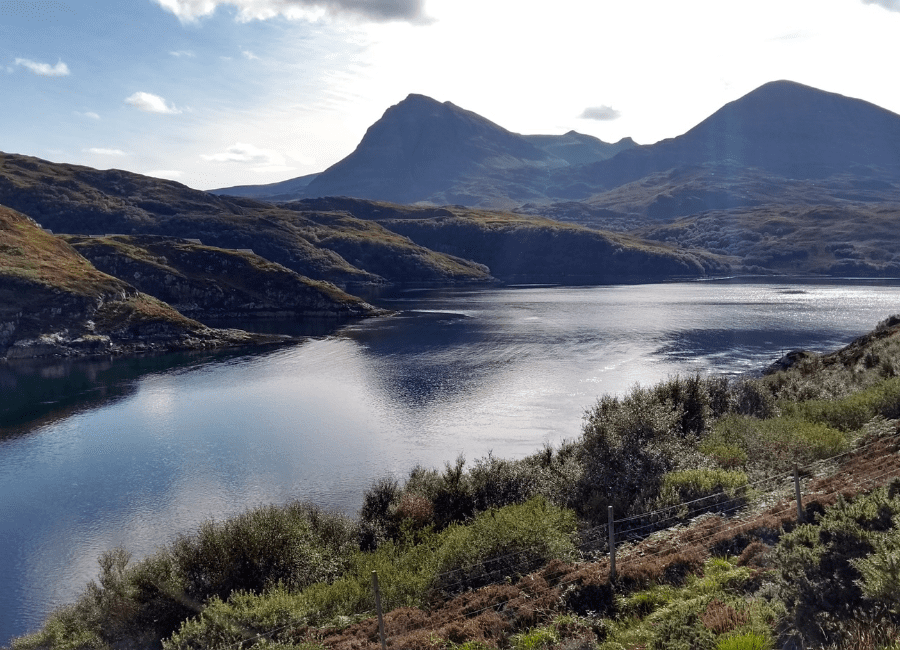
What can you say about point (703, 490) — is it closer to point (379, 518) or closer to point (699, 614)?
point (699, 614)

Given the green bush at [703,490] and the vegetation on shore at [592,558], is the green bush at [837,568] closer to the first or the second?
the vegetation on shore at [592,558]

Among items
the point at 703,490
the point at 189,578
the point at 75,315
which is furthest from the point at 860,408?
the point at 75,315

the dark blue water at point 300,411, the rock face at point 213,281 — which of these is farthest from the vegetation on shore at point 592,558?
the rock face at point 213,281

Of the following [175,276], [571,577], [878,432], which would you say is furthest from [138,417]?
[175,276]

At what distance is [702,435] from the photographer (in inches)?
1310

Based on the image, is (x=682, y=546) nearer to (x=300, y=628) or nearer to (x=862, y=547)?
(x=862, y=547)

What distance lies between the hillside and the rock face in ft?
57.5

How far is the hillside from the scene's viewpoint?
109 meters

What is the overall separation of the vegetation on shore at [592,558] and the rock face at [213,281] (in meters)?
125

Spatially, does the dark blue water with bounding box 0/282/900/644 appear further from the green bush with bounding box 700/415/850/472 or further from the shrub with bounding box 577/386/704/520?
the green bush with bounding box 700/415/850/472

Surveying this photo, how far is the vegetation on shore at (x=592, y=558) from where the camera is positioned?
1266cm

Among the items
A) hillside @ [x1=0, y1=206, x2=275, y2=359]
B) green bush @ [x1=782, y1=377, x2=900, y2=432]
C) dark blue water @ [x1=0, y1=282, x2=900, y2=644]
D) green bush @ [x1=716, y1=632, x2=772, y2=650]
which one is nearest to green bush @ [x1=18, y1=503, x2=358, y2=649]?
dark blue water @ [x1=0, y1=282, x2=900, y2=644]

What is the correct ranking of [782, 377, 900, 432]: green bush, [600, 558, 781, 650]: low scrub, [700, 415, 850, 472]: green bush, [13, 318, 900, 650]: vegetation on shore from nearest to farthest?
[600, 558, 781, 650]: low scrub
[13, 318, 900, 650]: vegetation on shore
[700, 415, 850, 472]: green bush
[782, 377, 900, 432]: green bush

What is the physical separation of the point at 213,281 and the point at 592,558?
153 metres
